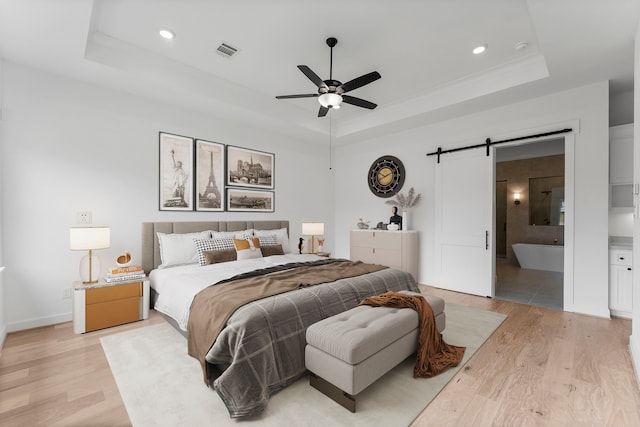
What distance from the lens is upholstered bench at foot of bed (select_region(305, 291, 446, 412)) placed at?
6.03ft

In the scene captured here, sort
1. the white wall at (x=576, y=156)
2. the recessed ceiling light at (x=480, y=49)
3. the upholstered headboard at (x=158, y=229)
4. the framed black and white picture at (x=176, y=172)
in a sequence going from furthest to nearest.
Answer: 1. the framed black and white picture at (x=176, y=172)
2. the upholstered headboard at (x=158, y=229)
3. the white wall at (x=576, y=156)
4. the recessed ceiling light at (x=480, y=49)

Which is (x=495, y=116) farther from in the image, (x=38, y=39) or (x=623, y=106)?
(x=38, y=39)

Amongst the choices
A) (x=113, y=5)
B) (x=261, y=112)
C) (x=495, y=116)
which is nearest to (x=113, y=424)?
(x=113, y=5)

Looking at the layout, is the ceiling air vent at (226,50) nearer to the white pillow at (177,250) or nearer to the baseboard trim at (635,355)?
the white pillow at (177,250)

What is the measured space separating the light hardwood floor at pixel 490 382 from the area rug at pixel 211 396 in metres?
0.07

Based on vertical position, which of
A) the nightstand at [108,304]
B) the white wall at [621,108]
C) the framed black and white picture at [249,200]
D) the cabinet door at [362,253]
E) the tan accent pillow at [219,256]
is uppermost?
the white wall at [621,108]

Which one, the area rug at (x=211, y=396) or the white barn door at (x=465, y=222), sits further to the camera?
the white barn door at (x=465, y=222)

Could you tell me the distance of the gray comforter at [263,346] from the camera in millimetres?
1844

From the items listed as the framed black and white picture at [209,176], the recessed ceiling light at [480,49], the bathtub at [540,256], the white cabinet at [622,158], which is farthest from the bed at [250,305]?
the bathtub at [540,256]

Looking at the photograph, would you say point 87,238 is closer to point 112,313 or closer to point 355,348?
point 112,313

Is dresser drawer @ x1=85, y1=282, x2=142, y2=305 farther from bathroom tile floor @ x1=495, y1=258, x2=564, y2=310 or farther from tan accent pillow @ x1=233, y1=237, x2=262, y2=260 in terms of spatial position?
bathroom tile floor @ x1=495, y1=258, x2=564, y2=310

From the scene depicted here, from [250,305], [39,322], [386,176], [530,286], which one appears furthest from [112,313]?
[530,286]

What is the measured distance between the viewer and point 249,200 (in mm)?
5074

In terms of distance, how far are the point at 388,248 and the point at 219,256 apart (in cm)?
301
